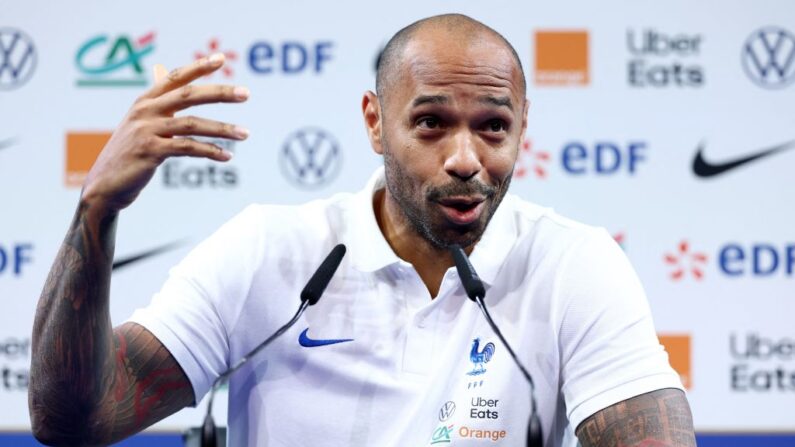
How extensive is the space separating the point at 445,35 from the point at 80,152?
192cm

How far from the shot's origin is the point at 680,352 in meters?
3.37

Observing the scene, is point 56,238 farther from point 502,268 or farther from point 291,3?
point 502,268

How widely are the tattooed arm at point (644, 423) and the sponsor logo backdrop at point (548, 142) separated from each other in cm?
173

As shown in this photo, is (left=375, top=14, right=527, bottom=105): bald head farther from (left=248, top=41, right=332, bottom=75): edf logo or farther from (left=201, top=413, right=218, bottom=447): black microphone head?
(left=248, top=41, right=332, bottom=75): edf logo

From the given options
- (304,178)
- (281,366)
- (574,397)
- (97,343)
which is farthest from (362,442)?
(304,178)

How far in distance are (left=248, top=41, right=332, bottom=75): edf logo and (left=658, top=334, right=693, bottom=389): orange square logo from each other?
142cm

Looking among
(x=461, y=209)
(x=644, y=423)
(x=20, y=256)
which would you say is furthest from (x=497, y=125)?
(x=20, y=256)

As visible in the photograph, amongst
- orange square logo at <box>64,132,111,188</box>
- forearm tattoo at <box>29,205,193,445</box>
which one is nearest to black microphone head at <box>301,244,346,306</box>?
forearm tattoo at <box>29,205,193,445</box>

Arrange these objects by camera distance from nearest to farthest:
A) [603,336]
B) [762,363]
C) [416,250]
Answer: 1. [603,336]
2. [416,250]
3. [762,363]

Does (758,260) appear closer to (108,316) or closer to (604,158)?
(604,158)

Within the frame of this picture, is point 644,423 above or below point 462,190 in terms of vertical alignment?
below

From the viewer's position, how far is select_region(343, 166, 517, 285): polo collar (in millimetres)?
1936

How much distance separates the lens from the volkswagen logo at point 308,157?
11.2 ft

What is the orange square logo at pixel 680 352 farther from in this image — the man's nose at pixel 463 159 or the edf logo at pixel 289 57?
the man's nose at pixel 463 159
